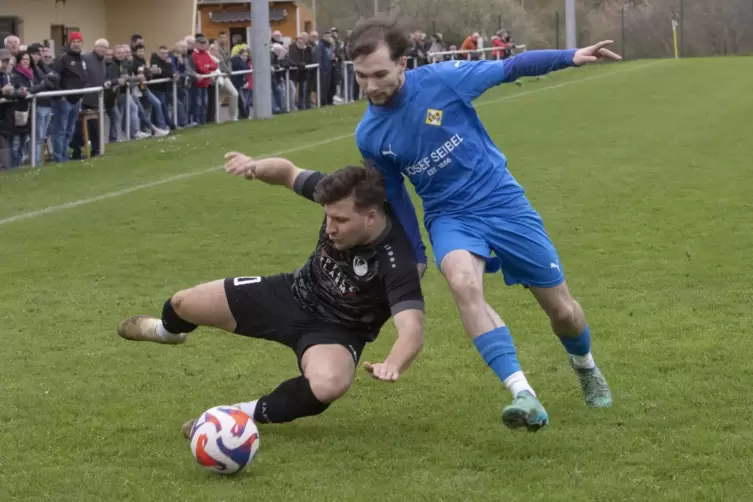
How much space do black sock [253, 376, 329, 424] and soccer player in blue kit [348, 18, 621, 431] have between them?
0.84 m

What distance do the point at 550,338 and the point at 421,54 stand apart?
2953cm

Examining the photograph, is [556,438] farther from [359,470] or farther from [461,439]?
[359,470]

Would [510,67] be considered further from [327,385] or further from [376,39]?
[327,385]

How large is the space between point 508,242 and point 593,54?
976mm

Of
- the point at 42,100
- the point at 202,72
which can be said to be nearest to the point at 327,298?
the point at 42,100

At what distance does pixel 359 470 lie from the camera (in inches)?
203

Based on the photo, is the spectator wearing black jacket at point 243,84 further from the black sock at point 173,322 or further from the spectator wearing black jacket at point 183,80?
the black sock at point 173,322

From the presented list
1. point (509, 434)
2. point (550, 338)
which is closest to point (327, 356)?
point (509, 434)

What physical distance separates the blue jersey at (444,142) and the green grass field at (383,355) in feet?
3.57

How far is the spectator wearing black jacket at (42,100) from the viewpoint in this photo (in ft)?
55.3

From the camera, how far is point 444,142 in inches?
219

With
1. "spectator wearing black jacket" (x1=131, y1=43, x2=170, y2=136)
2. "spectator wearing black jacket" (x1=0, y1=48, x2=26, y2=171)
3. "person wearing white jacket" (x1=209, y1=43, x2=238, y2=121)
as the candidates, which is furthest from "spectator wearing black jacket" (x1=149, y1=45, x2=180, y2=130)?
"spectator wearing black jacket" (x1=0, y1=48, x2=26, y2=171)

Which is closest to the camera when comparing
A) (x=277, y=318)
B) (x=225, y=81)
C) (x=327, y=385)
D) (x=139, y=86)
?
(x=327, y=385)

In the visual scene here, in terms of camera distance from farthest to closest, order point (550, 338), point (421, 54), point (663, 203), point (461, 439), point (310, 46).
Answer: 1. point (421, 54)
2. point (310, 46)
3. point (663, 203)
4. point (550, 338)
5. point (461, 439)
